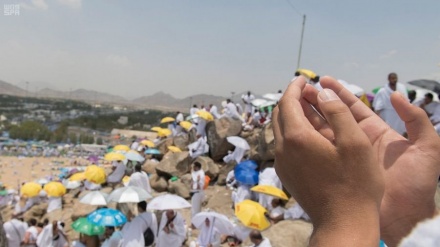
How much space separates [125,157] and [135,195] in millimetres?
4956

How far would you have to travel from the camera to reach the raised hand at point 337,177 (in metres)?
A: 0.68

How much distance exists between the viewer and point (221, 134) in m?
12.5

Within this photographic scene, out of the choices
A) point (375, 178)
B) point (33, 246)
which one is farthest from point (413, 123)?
point (33, 246)

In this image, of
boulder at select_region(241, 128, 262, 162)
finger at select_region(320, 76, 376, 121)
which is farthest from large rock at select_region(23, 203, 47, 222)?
finger at select_region(320, 76, 376, 121)

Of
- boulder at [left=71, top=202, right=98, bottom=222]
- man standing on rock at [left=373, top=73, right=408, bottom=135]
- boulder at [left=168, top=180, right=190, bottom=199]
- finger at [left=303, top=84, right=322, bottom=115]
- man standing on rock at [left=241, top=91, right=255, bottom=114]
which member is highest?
finger at [left=303, top=84, right=322, bottom=115]

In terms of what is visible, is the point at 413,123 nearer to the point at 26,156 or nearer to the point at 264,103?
the point at 264,103

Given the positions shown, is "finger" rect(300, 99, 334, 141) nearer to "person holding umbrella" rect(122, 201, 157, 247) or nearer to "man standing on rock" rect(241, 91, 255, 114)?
"person holding umbrella" rect(122, 201, 157, 247)

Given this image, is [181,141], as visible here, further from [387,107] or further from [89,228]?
[387,107]

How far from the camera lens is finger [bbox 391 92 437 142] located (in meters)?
0.94

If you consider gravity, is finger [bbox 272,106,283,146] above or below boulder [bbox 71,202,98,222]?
above

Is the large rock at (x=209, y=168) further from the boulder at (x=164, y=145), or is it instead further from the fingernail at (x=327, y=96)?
the fingernail at (x=327, y=96)

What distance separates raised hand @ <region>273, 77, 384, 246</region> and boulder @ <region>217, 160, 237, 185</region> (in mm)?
10542

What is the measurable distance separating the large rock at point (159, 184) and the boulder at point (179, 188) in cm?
47

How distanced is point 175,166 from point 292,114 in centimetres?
1136
